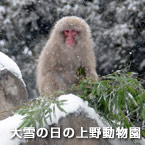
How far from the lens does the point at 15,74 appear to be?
11.6ft

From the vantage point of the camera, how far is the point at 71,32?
12.6 ft

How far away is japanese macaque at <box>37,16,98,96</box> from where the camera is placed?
12.3ft

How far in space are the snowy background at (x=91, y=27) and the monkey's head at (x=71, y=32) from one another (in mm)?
2381

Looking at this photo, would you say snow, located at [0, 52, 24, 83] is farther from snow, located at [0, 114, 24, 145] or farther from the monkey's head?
snow, located at [0, 114, 24, 145]

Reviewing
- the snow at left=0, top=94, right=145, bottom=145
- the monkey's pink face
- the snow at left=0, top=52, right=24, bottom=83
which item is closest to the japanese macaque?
the monkey's pink face

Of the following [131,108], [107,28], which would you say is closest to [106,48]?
[107,28]

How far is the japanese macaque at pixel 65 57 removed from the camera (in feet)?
12.3

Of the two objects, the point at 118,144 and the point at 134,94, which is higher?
the point at 134,94

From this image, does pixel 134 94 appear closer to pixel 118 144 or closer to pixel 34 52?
pixel 118 144

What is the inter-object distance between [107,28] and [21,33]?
69.5 inches

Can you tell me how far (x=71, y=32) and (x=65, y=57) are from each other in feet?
0.87

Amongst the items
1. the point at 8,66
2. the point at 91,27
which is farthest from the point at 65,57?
the point at 91,27

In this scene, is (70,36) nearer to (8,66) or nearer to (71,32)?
(71,32)

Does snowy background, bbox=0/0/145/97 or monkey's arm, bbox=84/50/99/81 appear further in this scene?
snowy background, bbox=0/0/145/97
